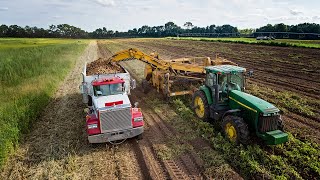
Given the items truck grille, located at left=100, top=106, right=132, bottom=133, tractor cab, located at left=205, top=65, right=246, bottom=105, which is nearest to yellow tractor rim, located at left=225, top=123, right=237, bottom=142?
tractor cab, located at left=205, top=65, right=246, bottom=105

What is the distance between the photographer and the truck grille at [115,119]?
9.12 m

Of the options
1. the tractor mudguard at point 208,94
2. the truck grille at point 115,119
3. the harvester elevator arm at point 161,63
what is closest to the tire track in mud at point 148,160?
the truck grille at point 115,119

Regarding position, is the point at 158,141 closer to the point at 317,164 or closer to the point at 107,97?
the point at 107,97

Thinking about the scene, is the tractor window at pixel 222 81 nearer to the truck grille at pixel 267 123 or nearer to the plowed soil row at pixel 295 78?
the truck grille at pixel 267 123

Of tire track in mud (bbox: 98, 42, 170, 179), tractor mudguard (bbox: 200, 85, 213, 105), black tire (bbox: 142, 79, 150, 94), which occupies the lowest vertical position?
tire track in mud (bbox: 98, 42, 170, 179)

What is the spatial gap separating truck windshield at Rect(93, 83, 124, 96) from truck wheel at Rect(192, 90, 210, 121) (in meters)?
3.07

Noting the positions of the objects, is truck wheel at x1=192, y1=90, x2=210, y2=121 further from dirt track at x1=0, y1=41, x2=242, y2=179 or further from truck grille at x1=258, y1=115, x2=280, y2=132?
truck grille at x1=258, y1=115, x2=280, y2=132

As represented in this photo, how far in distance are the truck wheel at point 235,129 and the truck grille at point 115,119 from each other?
10.6ft

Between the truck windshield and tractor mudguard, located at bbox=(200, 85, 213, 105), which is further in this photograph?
the truck windshield

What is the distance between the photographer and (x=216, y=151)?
8.66 metres

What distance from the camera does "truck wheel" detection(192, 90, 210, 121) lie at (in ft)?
34.6

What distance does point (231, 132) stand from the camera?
8.83 m

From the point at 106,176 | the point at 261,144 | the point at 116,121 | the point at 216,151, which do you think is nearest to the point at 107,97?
the point at 116,121

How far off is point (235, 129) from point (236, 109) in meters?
0.86
